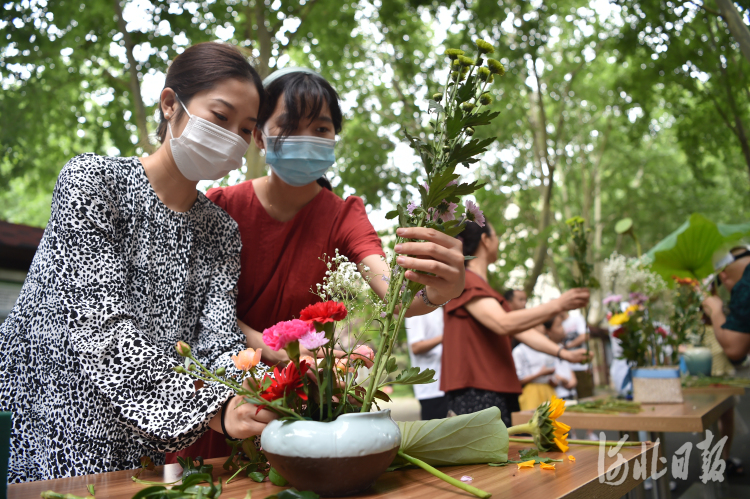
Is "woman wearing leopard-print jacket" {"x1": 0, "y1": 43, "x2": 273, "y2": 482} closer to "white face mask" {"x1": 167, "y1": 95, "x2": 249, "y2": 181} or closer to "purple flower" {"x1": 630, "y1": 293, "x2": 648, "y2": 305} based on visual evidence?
"white face mask" {"x1": 167, "y1": 95, "x2": 249, "y2": 181}

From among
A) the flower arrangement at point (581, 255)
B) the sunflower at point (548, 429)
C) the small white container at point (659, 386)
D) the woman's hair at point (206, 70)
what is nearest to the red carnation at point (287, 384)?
the sunflower at point (548, 429)

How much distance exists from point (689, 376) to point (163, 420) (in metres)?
5.41

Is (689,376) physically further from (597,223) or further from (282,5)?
(597,223)

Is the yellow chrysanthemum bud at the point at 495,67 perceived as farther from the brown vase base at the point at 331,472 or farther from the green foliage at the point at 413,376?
the brown vase base at the point at 331,472

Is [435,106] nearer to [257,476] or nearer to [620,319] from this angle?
[257,476]

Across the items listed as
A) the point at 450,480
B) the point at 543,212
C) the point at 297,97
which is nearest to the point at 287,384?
the point at 450,480

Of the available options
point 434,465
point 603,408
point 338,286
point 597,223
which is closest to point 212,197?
point 338,286

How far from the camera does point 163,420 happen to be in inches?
49.1

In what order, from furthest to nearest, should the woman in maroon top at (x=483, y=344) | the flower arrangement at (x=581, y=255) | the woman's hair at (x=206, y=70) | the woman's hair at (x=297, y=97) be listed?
the flower arrangement at (x=581, y=255), the woman in maroon top at (x=483, y=344), the woman's hair at (x=297, y=97), the woman's hair at (x=206, y=70)

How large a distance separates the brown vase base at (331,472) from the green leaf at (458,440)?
0.81ft

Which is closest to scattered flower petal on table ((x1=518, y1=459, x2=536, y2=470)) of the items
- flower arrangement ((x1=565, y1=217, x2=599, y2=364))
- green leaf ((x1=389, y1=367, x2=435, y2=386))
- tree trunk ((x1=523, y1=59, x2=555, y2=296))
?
green leaf ((x1=389, y1=367, x2=435, y2=386))

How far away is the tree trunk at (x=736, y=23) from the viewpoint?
3268mm

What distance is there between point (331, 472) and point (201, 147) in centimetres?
112

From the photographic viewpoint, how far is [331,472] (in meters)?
1.03
